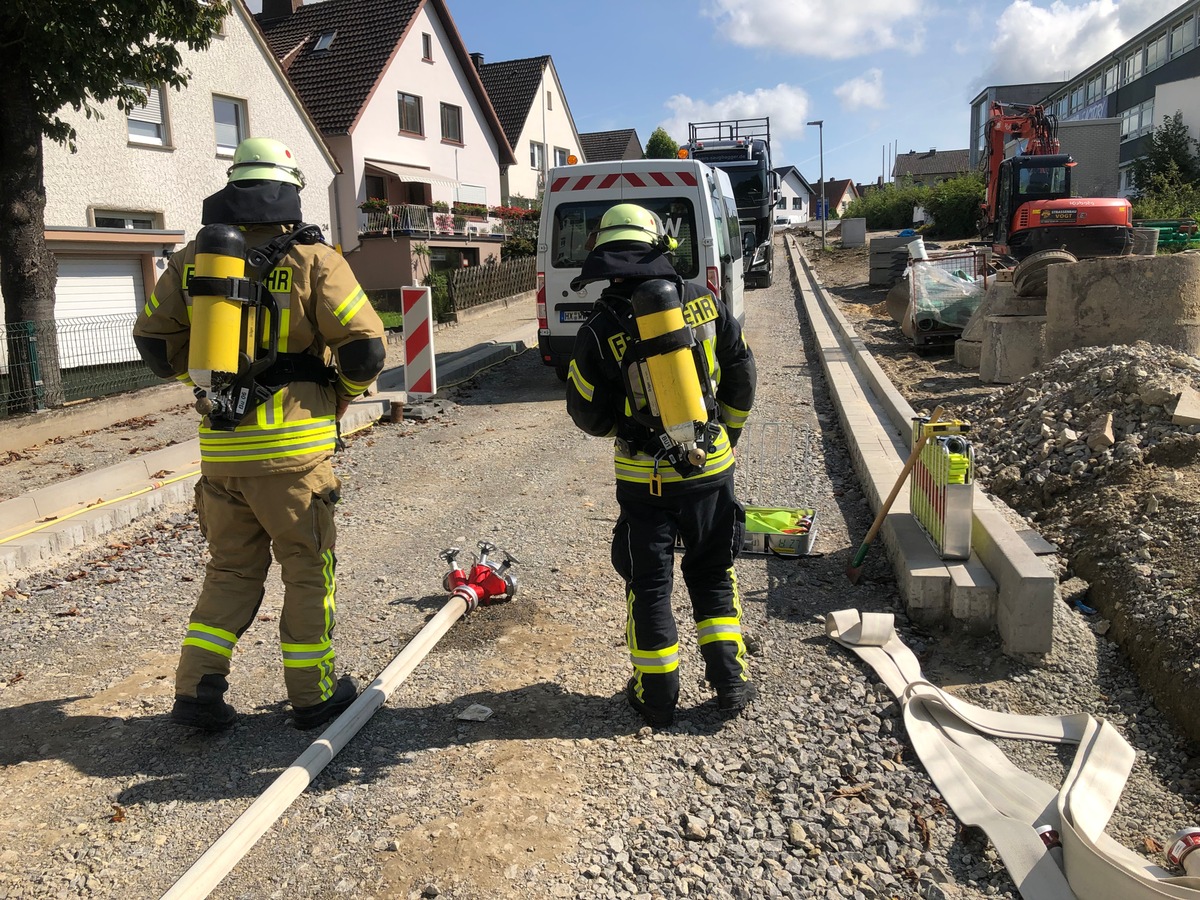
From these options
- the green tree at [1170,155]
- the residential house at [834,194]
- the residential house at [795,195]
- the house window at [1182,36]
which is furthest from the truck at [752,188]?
the residential house at [834,194]

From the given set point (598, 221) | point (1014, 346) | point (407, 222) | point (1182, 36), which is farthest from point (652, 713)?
point (1182, 36)

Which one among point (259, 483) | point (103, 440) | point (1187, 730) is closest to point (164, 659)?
point (259, 483)

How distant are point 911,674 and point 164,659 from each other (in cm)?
336

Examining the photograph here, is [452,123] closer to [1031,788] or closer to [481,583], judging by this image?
[481,583]

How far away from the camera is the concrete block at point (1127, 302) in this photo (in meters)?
8.48

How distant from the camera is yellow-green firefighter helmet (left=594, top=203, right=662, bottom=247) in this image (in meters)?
3.42

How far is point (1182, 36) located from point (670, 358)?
49.9 m

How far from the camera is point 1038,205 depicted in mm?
17281

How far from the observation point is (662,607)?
351cm

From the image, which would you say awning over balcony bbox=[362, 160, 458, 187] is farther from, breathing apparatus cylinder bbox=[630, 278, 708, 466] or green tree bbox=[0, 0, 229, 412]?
breathing apparatus cylinder bbox=[630, 278, 708, 466]

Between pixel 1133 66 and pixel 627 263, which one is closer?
pixel 627 263

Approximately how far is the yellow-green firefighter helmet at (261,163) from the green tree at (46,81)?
268 inches

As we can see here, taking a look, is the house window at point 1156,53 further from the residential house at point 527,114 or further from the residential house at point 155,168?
the residential house at point 155,168

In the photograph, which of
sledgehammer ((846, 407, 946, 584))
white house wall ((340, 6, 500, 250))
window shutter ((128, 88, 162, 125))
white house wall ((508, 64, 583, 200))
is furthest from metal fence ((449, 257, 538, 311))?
sledgehammer ((846, 407, 946, 584))
